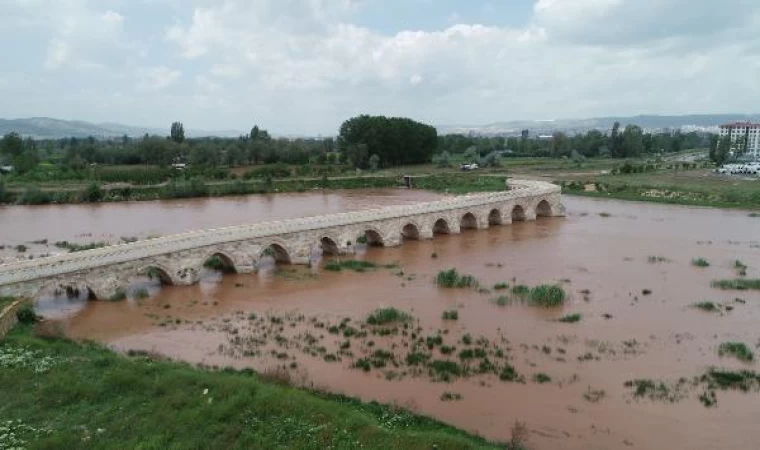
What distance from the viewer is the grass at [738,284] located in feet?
71.0

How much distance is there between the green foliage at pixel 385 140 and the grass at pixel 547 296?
47.4 m

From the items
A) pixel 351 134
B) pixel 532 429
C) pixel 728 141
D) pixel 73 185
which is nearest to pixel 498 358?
pixel 532 429

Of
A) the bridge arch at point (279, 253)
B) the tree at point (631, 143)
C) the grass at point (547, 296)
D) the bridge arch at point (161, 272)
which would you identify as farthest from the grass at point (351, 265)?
the tree at point (631, 143)

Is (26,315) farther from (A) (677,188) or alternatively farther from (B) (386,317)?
(A) (677,188)

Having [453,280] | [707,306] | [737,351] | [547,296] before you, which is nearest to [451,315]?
[547,296]

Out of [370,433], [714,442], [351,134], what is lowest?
[714,442]

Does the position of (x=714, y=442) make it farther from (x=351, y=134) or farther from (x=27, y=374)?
(x=351, y=134)

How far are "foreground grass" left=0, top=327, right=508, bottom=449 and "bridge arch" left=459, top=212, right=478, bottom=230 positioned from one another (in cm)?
2332

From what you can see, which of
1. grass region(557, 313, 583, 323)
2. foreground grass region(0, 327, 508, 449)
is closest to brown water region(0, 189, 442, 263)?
foreground grass region(0, 327, 508, 449)

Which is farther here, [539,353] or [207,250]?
[207,250]

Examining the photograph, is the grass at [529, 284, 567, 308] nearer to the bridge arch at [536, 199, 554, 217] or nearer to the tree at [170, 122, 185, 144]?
the bridge arch at [536, 199, 554, 217]

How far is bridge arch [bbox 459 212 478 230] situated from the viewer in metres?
34.4

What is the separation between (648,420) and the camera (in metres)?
11.6

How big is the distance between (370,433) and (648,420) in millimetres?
5570
